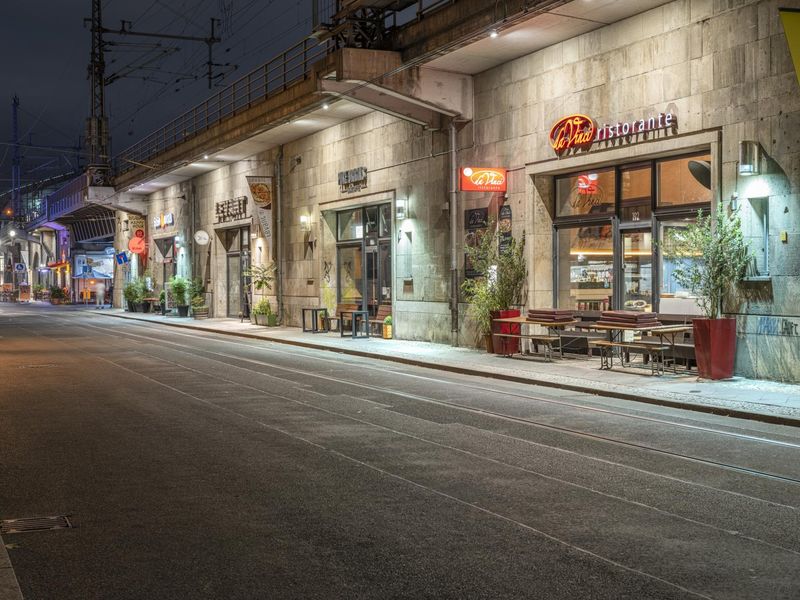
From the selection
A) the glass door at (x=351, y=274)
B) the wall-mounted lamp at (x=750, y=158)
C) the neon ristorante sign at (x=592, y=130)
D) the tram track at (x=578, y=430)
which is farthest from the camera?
the glass door at (x=351, y=274)

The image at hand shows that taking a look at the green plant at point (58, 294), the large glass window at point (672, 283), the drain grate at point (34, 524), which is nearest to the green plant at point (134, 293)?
the green plant at point (58, 294)

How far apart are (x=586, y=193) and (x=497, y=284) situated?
289cm

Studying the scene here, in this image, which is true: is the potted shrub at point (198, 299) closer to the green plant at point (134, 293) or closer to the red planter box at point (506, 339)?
the green plant at point (134, 293)

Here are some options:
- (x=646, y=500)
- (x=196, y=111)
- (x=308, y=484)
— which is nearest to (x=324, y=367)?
(x=308, y=484)

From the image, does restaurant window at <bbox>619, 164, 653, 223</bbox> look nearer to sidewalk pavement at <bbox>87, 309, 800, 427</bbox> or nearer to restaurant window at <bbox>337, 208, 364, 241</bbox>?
sidewalk pavement at <bbox>87, 309, 800, 427</bbox>

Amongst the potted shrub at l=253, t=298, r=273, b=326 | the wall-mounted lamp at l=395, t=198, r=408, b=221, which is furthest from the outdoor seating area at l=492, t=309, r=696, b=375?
the potted shrub at l=253, t=298, r=273, b=326

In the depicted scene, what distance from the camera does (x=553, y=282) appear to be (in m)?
20.0

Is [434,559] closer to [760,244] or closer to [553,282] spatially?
[760,244]

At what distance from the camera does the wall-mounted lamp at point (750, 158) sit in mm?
14016

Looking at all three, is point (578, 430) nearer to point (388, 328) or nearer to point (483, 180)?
point (483, 180)

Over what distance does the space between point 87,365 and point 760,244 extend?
13.7m

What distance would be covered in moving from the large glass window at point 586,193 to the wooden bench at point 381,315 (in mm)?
7651

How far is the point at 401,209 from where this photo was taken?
24500 millimetres

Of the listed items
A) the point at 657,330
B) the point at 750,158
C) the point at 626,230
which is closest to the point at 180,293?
the point at 626,230
